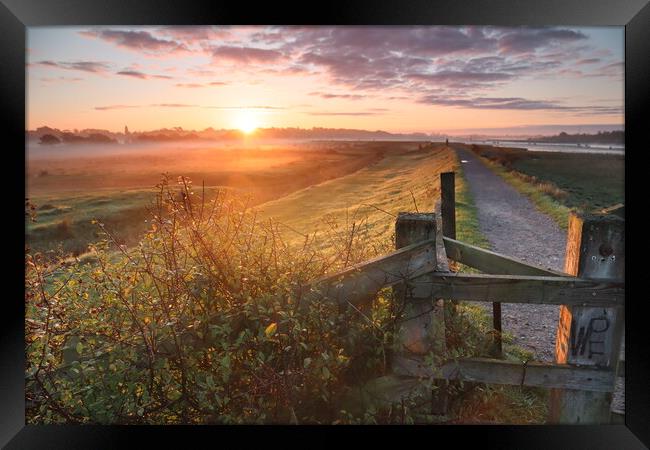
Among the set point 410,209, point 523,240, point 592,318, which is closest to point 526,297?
point 592,318

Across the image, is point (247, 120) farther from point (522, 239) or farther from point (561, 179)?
point (561, 179)

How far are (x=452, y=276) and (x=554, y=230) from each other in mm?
9358

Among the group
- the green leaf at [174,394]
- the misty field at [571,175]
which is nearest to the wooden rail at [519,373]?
the green leaf at [174,394]

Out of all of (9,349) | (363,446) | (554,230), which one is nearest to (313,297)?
(363,446)

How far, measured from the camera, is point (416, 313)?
3.80 metres

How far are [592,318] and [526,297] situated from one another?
501 mm

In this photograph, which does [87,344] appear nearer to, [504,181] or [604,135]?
[604,135]

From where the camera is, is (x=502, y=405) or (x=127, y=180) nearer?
(x=502, y=405)

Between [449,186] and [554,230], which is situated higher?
[449,186]

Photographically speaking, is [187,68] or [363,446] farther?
[187,68]

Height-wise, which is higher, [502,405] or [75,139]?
[75,139]

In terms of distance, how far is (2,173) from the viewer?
500 cm

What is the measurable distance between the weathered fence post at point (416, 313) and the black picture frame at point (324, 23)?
1080 millimetres

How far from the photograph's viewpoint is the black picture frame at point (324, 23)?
15.2 ft
